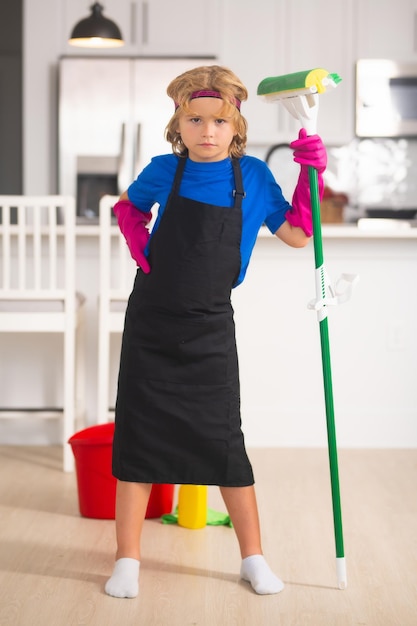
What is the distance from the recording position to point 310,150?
2.07 m

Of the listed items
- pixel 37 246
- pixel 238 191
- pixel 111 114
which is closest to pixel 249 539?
pixel 238 191

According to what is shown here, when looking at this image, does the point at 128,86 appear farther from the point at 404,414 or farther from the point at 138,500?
the point at 138,500

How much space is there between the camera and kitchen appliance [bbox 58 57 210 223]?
16.9ft

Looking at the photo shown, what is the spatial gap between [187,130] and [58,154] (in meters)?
3.30

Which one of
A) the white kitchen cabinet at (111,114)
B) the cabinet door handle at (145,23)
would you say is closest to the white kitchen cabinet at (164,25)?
the cabinet door handle at (145,23)

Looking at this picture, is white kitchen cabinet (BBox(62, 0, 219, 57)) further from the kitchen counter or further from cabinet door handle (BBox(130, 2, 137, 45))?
the kitchen counter

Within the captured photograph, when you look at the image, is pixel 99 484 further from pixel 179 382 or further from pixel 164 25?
pixel 164 25

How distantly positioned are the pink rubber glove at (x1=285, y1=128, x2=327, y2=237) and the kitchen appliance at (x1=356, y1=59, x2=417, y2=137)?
3427mm

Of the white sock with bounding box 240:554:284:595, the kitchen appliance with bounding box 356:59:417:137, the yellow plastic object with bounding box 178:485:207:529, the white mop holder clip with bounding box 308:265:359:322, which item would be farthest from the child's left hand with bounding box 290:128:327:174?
the kitchen appliance with bounding box 356:59:417:137

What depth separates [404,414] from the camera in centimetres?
378

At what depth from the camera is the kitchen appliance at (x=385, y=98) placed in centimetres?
539

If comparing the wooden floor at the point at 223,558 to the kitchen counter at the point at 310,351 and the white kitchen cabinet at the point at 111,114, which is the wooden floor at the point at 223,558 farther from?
the white kitchen cabinet at the point at 111,114

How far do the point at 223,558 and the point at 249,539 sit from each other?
0.77 feet

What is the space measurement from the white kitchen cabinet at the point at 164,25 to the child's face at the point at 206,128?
3270 mm
